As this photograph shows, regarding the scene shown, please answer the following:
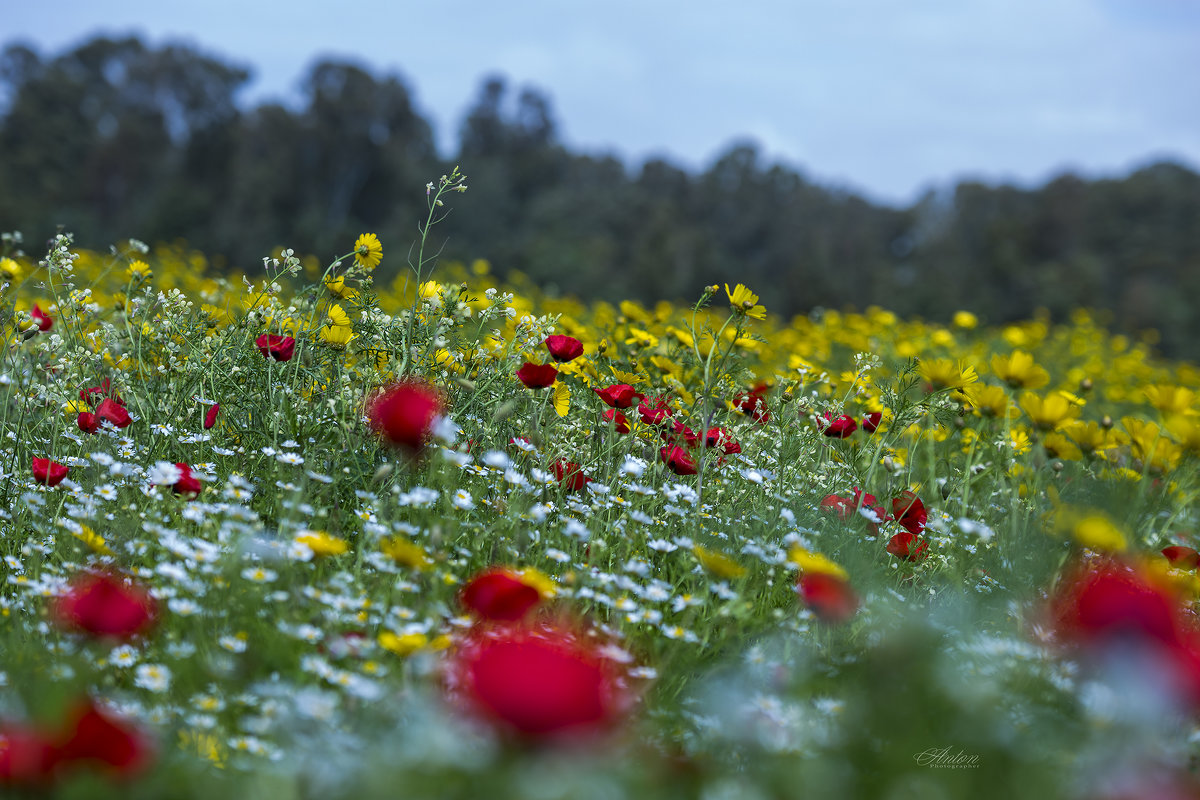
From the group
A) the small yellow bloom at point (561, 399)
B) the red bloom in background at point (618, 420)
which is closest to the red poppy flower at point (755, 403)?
the red bloom in background at point (618, 420)

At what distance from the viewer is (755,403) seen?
2.95m

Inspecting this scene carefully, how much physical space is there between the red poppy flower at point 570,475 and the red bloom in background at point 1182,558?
5.43 feet

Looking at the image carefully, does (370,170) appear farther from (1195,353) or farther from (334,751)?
(334,751)

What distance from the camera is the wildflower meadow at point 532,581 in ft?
3.63

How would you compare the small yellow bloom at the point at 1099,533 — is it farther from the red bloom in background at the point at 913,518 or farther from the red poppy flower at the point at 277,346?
the red poppy flower at the point at 277,346

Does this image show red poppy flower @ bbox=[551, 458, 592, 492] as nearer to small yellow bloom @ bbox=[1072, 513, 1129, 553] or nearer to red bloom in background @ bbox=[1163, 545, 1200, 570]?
small yellow bloom @ bbox=[1072, 513, 1129, 553]

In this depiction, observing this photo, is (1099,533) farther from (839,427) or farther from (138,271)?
(138,271)

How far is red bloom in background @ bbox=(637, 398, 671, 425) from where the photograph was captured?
8.62ft

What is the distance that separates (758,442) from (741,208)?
1139 inches

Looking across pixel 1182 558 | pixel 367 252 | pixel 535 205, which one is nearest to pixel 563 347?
pixel 367 252

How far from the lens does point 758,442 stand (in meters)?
3.09

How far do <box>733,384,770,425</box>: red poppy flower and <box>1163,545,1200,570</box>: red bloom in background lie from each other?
1255 millimetres

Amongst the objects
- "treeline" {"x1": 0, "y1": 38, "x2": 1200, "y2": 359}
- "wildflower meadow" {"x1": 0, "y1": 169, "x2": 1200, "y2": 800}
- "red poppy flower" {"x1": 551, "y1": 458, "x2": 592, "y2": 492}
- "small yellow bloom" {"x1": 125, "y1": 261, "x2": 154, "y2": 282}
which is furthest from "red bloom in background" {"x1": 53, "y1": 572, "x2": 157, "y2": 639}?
"treeline" {"x1": 0, "y1": 38, "x2": 1200, "y2": 359}

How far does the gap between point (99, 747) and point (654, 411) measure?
206 centimetres
